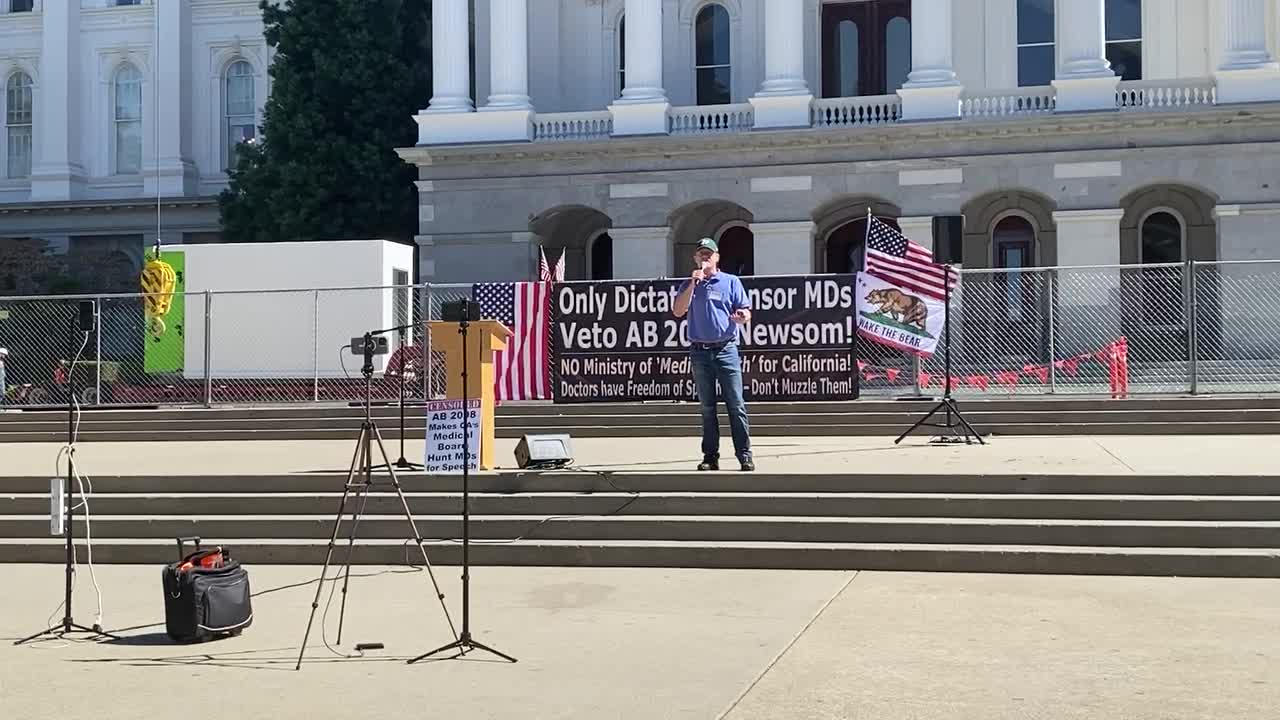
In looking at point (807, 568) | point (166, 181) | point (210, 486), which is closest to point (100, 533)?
point (210, 486)

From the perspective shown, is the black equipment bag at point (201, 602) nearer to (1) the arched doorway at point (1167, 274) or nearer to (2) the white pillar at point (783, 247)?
(1) the arched doorway at point (1167, 274)

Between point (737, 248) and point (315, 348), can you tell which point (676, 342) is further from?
point (737, 248)

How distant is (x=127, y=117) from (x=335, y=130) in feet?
38.4

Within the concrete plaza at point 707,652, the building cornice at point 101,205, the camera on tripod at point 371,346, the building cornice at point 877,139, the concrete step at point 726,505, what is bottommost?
the concrete plaza at point 707,652

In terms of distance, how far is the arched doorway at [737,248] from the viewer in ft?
113

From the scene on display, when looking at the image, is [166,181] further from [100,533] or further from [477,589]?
[477,589]

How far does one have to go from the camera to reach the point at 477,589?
10.3 meters

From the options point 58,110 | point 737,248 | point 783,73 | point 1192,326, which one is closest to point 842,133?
point 783,73

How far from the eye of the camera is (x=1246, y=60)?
28547 millimetres

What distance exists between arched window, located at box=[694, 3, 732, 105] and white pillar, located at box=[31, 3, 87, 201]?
20549 millimetres

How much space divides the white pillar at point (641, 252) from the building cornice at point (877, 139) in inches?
63.3

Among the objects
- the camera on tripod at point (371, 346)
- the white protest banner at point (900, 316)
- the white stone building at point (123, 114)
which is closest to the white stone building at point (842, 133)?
the white protest banner at point (900, 316)

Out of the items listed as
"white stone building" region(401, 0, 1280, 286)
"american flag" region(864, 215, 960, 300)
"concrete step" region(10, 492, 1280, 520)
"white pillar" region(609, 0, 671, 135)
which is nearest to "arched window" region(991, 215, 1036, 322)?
"white stone building" region(401, 0, 1280, 286)

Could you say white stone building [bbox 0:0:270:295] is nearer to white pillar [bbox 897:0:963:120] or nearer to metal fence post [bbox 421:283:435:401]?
white pillar [bbox 897:0:963:120]
